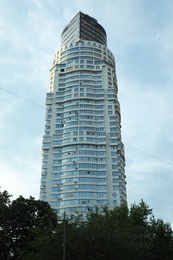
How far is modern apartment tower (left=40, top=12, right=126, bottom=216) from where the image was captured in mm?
83000

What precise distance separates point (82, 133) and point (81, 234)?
5997 cm

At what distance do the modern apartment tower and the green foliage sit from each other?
1070 inches

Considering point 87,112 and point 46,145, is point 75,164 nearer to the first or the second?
point 46,145

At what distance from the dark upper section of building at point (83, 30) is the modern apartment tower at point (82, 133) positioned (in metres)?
0.96

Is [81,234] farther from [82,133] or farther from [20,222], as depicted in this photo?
[82,133]

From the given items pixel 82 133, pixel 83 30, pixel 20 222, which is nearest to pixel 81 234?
pixel 20 222

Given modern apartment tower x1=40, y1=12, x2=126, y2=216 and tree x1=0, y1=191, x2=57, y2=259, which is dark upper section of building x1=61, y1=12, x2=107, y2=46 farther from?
tree x1=0, y1=191, x2=57, y2=259

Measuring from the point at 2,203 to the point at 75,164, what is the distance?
138ft

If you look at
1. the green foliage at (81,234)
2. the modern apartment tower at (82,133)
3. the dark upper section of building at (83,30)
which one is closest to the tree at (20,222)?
the green foliage at (81,234)

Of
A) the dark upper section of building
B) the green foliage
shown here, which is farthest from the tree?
the dark upper section of building

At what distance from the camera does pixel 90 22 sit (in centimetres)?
12150

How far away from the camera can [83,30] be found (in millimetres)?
116438

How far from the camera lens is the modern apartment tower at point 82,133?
83.0 metres

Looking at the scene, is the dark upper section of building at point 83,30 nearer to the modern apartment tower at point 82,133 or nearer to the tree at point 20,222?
the modern apartment tower at point 82,133
